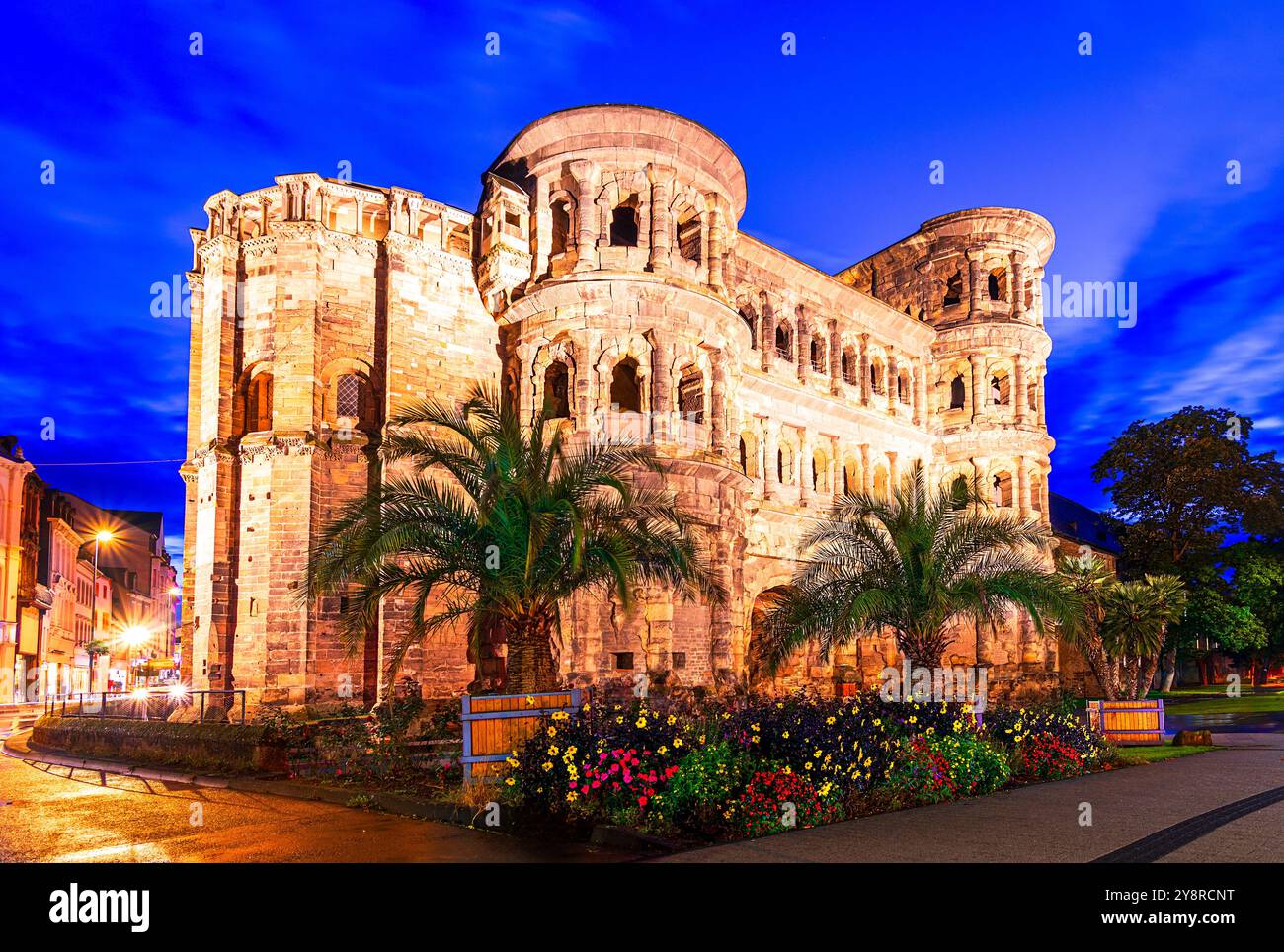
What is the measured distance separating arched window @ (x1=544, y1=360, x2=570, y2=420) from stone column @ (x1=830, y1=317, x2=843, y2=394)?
37.5 ft

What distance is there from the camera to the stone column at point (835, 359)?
121ft

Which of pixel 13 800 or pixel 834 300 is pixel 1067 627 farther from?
pixel 834 300

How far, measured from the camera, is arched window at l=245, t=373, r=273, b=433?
2719 cm

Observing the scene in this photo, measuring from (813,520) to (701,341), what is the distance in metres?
9.35

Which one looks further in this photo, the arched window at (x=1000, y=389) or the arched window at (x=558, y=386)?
the arched window at (x=1000, y=389)

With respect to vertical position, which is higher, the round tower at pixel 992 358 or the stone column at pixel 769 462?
the round tower at pixel 992 358

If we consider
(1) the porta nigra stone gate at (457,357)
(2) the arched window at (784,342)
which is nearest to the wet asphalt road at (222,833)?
(1) the porta nigra stone gate at (457,357)

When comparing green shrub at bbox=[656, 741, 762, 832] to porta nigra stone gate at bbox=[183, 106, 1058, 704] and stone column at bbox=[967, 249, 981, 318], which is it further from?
stone column at bbox=[967, 249, 981, 318]

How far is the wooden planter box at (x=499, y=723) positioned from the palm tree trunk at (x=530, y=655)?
1.47m

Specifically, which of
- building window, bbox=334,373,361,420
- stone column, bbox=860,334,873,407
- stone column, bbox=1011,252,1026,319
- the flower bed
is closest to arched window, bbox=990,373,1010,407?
stone column, bbox=1011,252,1026,319

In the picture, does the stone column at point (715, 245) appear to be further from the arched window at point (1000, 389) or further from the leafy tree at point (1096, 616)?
the arched window at point (1000, 389)

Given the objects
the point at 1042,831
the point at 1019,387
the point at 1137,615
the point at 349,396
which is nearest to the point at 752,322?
the point at 349,396
